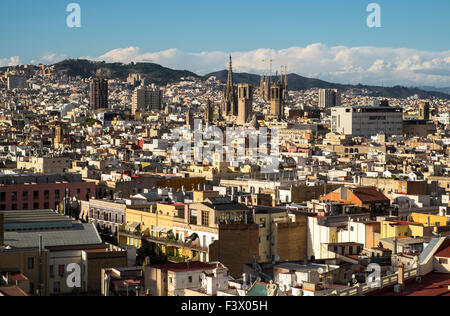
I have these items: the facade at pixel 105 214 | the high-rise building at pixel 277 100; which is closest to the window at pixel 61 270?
the facade at pixel 105 214

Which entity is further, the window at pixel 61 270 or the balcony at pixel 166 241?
the balcony at pixel 166 241

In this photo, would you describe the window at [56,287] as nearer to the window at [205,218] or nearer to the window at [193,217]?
the window at [205,218]

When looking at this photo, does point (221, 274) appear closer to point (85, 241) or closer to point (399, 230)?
point (85, 241)

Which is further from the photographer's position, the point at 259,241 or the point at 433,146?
the point at 433,146

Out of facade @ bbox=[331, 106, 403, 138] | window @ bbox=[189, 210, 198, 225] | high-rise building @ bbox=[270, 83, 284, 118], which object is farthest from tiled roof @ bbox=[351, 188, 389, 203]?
high-rise building @ bbox=[270, 83, 284, 118]

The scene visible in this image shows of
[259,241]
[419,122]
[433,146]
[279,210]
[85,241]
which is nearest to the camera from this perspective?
[85,241]

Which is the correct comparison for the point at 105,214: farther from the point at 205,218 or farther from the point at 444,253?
the point at 444,253

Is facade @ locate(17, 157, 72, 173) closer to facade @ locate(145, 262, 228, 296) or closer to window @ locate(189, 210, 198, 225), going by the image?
window @ locate(189, 210, 198, 225)
